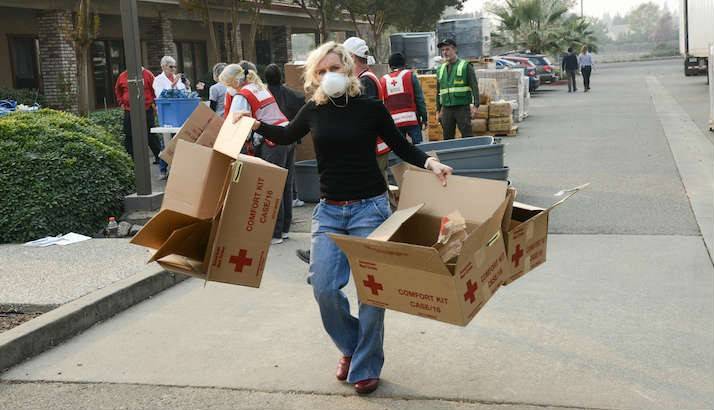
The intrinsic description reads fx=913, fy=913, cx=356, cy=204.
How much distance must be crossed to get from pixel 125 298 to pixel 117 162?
3437mm

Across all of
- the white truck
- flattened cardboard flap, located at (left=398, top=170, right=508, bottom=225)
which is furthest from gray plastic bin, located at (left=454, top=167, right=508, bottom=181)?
the white truck

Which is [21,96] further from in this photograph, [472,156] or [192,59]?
[472,156]

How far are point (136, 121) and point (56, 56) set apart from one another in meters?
14.8

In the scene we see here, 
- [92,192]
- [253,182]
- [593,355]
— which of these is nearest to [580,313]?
[593,355]

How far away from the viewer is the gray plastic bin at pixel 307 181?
10414 millimetres

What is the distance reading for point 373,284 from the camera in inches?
159

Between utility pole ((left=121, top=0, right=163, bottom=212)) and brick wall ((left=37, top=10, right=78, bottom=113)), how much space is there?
13594 millimetres

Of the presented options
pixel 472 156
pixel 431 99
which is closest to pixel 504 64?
pixel 431 99

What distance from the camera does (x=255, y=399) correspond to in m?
4.70

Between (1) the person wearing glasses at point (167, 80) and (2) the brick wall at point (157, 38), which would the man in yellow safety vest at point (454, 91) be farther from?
(2) the brick wall at point (157, 38)

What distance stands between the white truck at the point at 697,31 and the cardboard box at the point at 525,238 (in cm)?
2106

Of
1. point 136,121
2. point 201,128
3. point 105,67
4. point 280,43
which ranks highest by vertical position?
point 280,43

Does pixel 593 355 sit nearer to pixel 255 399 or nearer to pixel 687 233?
pixel 255 399

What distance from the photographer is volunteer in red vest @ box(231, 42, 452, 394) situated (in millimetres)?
4570
